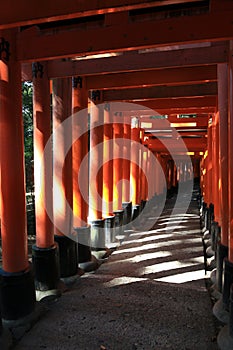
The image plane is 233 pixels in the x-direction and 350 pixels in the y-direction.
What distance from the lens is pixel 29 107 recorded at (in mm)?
9961

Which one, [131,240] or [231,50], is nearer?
[231,50]

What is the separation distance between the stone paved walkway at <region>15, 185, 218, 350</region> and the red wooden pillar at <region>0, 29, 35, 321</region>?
0.41 meters

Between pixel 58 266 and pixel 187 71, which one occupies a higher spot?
pixel 187 71

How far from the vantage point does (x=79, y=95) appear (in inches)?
226

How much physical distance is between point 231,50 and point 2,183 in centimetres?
282

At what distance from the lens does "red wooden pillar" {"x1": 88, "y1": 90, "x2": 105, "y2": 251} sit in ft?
22.3

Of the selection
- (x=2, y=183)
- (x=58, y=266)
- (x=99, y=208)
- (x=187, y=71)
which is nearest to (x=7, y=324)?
(x=58, y=266)

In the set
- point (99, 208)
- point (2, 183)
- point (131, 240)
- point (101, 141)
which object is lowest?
point (131, 240)

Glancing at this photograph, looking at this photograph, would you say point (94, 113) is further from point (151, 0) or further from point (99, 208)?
point (151, 0)

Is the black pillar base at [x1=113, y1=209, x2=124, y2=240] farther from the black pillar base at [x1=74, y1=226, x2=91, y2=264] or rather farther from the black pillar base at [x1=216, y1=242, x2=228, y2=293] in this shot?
the black pillar base at [x1=216, y1=242, x2=228, y2=293]

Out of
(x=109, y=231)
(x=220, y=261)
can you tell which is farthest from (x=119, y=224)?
(x=220, y=261)

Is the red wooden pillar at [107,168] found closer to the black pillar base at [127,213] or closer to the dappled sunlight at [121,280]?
the black pillar base at [127,213]

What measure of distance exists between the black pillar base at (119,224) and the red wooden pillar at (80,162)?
8.18ft

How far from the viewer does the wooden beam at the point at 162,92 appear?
6.10 m
